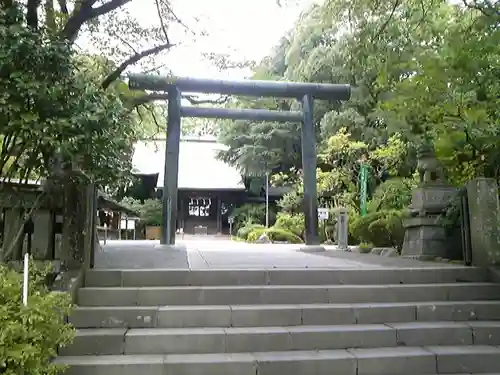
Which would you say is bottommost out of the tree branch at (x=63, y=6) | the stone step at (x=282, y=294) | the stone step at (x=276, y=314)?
the stone step at (x=276, y=314)

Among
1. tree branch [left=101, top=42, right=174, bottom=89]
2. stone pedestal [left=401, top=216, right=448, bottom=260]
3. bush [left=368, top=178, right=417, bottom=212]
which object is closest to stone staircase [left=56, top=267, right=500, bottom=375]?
stone pedestal [left=401, top=216, right=448, bottom=260]

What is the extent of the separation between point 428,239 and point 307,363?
457cm

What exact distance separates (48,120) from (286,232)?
45.8ft

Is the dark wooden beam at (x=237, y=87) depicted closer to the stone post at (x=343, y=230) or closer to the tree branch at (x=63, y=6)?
the tree branch at (x=63, y=6)

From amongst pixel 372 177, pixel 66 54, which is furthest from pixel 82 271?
pixel 372 177

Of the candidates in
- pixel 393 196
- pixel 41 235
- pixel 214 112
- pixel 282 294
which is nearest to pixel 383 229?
pixel 393 196

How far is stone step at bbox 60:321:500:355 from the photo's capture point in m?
4.28

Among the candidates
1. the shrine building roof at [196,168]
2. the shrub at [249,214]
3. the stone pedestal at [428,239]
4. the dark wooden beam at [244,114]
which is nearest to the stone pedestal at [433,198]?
the stone pedestal at [428,239]

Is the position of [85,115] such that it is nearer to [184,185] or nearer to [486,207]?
[486,207]

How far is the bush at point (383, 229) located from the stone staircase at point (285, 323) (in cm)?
481

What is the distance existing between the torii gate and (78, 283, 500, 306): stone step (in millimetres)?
4887

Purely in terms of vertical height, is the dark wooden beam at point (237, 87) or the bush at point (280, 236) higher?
the dark wooden beam at point (237, 87)

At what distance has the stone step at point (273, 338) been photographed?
4277 millimetres

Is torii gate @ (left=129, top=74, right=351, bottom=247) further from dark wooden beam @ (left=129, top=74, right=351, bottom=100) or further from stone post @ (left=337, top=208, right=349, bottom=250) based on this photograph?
stone post @ (left=337, top=208, right=349, bottom=250)
